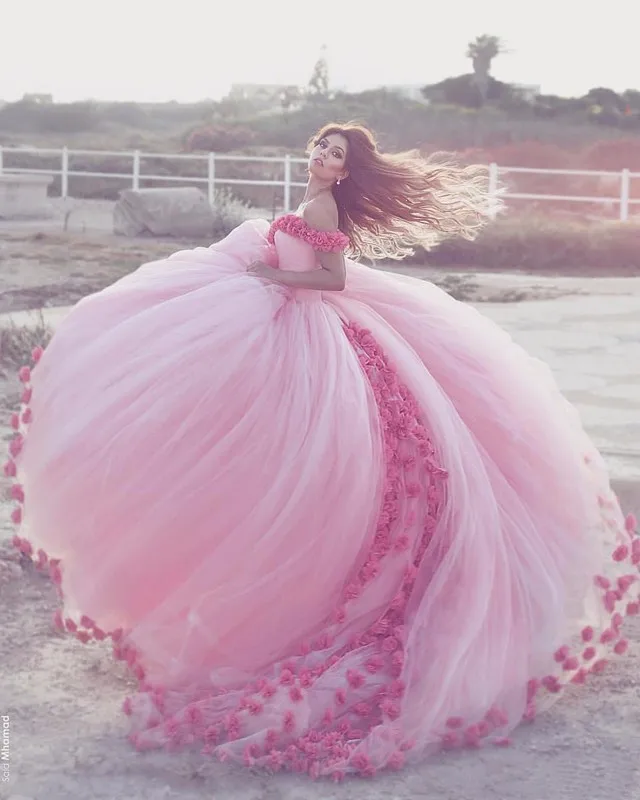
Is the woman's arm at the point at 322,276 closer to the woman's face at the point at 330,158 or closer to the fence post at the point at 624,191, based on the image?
the woman's face at the point at 330,158

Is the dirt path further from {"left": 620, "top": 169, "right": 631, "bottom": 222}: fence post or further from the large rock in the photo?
{"left": 620, "top": 169, "right": 631, "bottom": 222}: fence post

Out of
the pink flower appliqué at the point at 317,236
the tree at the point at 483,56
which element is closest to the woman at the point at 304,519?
the pink flower appliqué at the point at 317,236

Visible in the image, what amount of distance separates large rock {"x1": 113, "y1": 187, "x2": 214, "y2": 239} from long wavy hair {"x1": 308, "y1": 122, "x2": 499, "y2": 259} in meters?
12.0

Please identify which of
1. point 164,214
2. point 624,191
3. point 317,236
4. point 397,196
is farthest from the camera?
point 624,191

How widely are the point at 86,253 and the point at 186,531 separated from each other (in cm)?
1103

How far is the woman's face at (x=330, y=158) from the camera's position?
3480 millimetres

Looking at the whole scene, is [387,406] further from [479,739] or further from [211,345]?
[479,739]

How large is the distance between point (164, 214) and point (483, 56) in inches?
929

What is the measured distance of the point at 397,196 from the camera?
11.9ft

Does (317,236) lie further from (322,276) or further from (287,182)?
(287,182)

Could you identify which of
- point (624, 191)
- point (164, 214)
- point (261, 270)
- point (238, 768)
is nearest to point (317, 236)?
point (261, 270)

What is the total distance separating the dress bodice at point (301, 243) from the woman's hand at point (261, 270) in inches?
1.6

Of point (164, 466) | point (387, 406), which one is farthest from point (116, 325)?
point (387, 406)

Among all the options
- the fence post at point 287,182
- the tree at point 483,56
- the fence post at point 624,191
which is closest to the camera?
the fence post at point 624,191
